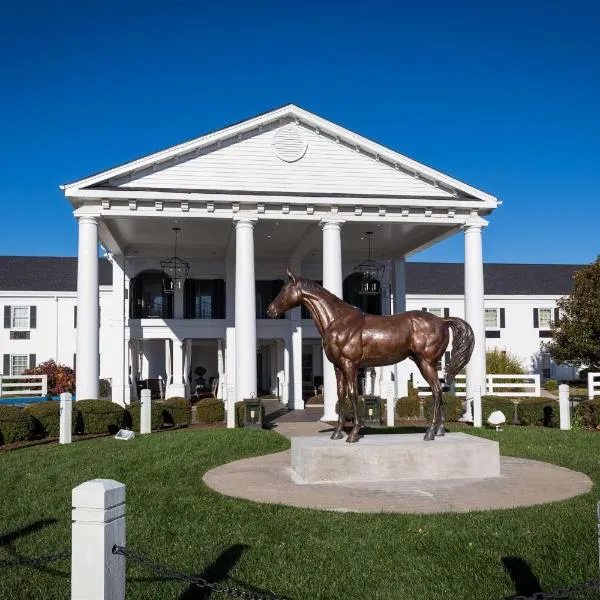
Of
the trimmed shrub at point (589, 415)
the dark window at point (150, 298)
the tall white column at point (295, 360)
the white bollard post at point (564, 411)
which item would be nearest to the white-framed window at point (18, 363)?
the dark window at point (150, 298)

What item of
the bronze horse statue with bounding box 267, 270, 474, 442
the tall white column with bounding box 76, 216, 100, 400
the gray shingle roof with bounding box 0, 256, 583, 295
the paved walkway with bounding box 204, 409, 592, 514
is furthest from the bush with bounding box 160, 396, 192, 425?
the gray shingle roof with bounding box 0, 256, 583, 295

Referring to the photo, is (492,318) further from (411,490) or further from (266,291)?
(411,490)

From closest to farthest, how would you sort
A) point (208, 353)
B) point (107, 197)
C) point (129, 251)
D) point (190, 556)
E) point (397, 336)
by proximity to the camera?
1. point (190, 556)
2. point (397, 336)
3. point (107, 197)
4. point (129, 251)
5. point (208, 353)

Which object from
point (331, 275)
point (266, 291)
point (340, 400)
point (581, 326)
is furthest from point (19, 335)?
point (340, 400)

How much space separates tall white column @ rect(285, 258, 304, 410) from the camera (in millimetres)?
27391

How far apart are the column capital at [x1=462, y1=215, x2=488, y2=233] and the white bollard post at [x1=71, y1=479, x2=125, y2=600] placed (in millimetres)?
20170

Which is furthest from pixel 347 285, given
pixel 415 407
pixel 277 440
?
pixel 277 440

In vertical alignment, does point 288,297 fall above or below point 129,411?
above

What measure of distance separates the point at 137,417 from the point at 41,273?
30206mm

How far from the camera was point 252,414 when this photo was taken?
19297 millimetres

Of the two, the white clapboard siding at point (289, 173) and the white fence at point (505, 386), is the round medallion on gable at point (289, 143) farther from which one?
the white fence at point (505, 386)

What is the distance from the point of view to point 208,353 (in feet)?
125

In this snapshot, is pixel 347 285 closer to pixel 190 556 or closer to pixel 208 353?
pixel 208 353

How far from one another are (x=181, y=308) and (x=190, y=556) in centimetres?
2325
